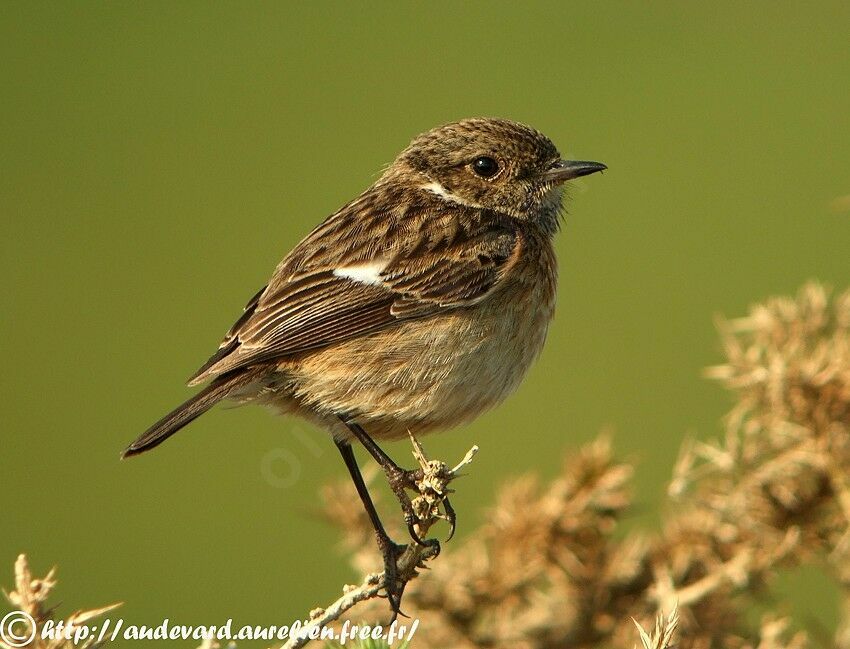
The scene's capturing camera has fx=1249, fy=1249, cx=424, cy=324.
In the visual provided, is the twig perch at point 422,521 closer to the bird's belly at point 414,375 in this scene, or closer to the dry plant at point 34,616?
the dry plant at point 34,616

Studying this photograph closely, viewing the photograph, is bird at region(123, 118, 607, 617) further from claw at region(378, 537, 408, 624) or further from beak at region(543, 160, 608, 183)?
beak at region(543, 160, 608, 183)

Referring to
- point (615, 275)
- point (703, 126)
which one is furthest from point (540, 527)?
point (703, 126)

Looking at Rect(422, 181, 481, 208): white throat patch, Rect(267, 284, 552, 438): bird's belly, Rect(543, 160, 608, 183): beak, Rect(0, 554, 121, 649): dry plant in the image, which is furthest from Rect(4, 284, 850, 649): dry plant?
Rect(422, 181, 481, 208): white throat patch

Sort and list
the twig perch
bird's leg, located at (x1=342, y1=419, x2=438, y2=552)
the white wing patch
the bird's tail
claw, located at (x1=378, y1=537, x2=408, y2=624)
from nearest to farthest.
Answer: the twig perch, claw, located at (x1=378, y1=537, x2=408, y2=624), bird's leg, located at (x1=342, y1=419, x2=438, y2=552), the bird's tail, the white wing patch

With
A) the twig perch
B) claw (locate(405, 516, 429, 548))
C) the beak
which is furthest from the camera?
the beak

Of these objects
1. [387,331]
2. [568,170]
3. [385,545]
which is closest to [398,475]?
[385,545]

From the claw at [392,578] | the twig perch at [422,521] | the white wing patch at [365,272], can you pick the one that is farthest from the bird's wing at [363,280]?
the twig perch at [422,521]
